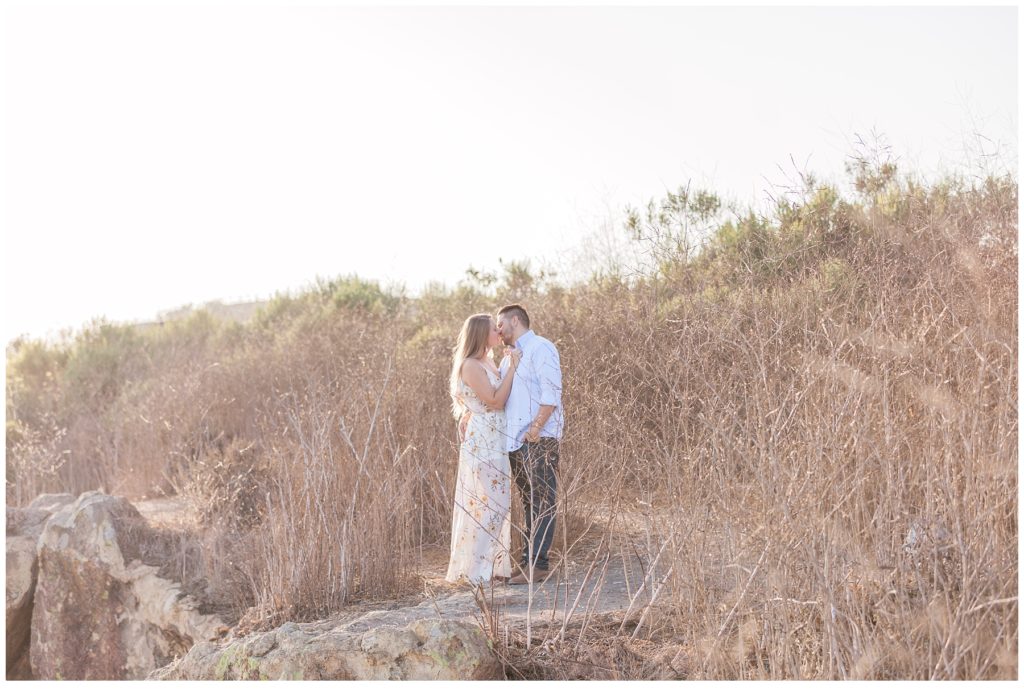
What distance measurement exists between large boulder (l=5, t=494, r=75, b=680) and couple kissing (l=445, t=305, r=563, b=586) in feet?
15.4

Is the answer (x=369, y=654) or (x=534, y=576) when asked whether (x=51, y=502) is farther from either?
(x=369, y=654)

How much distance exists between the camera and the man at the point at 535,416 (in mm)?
5273

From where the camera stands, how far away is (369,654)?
398 cm

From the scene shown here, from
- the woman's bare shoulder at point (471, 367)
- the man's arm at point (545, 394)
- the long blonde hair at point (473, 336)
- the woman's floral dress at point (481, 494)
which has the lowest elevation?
the woman's floral dress at point (481, 494)

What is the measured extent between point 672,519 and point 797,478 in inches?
19.6

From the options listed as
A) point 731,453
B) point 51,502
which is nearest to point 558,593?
point 731,453

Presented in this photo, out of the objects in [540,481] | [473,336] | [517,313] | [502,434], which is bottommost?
[540,481]

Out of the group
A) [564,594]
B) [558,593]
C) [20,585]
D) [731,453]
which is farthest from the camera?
[20,585]

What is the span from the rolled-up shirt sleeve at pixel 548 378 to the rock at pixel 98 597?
324 cm

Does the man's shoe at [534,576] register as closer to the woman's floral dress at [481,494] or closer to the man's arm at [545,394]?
the woman's floral dress at [481,494]

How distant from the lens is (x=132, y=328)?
16000 mm

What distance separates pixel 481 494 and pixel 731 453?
2.39 meters

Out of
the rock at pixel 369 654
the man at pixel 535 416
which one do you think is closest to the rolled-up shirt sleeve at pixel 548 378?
the man at pixel 535 416

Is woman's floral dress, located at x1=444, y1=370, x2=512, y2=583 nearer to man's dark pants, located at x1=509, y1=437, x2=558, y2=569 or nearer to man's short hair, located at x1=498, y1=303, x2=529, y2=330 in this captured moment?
man's dark pants, located at x1=509, y1=437, x2=558, y2=569
